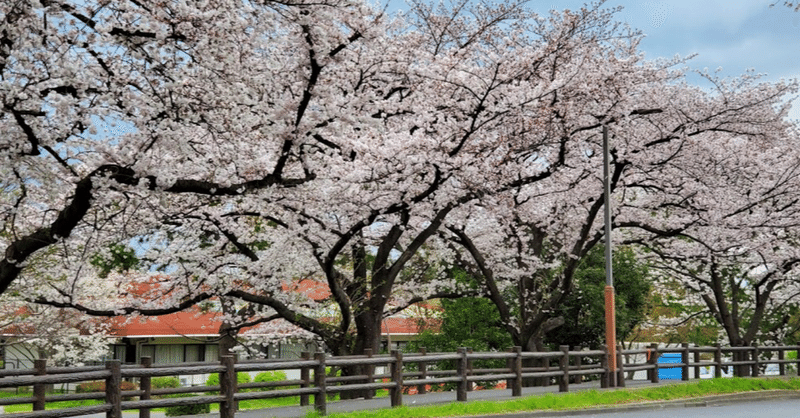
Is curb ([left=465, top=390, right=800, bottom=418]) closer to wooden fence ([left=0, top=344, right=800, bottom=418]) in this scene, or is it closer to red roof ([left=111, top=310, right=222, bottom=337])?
wooden fence ([left=0, top=344, right=800, bottom=418])

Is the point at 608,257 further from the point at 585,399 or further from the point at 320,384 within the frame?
the point at 320,384

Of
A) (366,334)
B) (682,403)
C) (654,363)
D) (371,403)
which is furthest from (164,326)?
(682,403)

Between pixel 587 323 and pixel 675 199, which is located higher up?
pixel 675 199

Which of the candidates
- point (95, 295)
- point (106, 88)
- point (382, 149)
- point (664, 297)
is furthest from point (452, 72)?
point (664, 297)

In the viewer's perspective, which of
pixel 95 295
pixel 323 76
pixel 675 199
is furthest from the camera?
pixel 95 295

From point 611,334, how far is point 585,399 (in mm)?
3214

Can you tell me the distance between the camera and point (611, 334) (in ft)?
69.5

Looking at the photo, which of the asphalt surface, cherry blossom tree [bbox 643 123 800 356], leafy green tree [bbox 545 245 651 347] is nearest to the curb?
the asphalt surface

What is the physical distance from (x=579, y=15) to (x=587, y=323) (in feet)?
43.3

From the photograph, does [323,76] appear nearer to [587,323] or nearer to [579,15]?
[579,15]

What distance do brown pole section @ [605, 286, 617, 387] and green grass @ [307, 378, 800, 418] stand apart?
100 centimetres

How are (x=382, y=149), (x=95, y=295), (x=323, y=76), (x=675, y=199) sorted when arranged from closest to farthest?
(x=323, y=76), (x=382, y=149), (x=675, y=199), (x=95, y=295)

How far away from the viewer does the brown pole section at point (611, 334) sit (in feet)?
67.8

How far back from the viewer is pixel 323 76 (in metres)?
14.9
